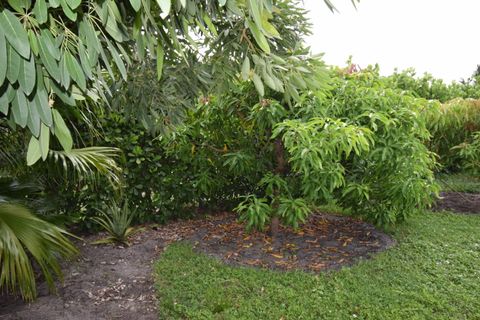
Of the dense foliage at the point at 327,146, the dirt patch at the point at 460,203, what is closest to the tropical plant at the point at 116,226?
the dense foliage at the point at 327,146

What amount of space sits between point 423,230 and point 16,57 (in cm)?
502

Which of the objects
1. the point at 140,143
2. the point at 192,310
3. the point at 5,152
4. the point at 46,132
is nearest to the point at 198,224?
the point at 140,143

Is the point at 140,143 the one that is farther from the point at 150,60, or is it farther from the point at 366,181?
the point at 366,181

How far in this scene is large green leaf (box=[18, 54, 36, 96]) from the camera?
Result: 102 cm

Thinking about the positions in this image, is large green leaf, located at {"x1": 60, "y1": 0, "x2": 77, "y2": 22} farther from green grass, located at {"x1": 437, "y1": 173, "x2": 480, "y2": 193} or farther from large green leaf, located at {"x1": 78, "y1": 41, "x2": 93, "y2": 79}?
green grass, located at {"x1": 437, "y1": 173, "x2": 480, "y2": 193}

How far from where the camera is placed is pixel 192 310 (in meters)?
2.99

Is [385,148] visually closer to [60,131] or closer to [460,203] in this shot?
[60,131]

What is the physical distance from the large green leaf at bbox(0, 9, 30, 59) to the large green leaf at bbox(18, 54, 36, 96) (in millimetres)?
65

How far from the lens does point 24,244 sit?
2.54m

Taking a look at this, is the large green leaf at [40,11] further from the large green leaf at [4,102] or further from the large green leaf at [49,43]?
the large green leaf at [4,102]

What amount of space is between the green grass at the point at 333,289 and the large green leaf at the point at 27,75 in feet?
7.57

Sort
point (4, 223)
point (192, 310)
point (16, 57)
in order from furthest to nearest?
point (192, 310) < point (4, 223) < point (16, 57)

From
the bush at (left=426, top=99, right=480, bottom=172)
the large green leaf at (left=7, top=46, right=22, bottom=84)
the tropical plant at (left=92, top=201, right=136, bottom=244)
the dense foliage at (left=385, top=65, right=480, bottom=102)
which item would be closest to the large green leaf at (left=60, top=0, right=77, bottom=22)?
the large green leaf at (left=7, top=46, right=22, bottom=84)

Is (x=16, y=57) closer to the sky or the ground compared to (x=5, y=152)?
closer to the sky
